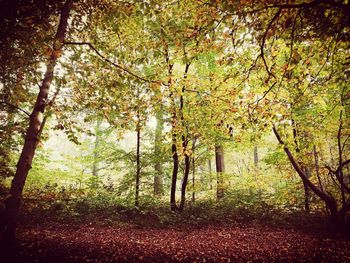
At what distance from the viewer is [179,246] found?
7035mm

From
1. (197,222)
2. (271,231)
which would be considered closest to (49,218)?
(197,222)

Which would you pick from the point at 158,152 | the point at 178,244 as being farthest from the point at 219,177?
the point at 178,244

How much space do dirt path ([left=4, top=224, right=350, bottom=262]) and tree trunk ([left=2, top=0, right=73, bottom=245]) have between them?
2.24 feet

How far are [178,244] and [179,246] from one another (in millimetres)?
289

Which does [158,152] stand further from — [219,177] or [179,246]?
[179,246]

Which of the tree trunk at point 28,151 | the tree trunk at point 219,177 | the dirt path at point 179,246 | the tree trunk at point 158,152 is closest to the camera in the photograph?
the tree trunk at point 28,151

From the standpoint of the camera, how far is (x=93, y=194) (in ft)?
38.5

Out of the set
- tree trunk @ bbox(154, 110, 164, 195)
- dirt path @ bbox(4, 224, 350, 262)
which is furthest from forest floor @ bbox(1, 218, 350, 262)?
tree trunk @ bbox(154, 110, 164, 195)

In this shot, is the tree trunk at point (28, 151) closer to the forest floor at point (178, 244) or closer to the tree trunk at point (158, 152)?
the forest floor at point (178, 244)

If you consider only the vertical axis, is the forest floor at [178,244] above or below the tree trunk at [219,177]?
below

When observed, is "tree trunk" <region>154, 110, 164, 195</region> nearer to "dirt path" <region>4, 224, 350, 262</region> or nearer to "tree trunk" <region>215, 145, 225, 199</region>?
"tree trunk" <region>215, 145, 225, 199</region>

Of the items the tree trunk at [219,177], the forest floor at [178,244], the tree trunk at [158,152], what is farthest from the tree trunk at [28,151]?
the tree trunk at [219,177]

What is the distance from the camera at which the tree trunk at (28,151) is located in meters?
5.01

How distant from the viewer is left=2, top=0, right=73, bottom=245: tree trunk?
197 inches
